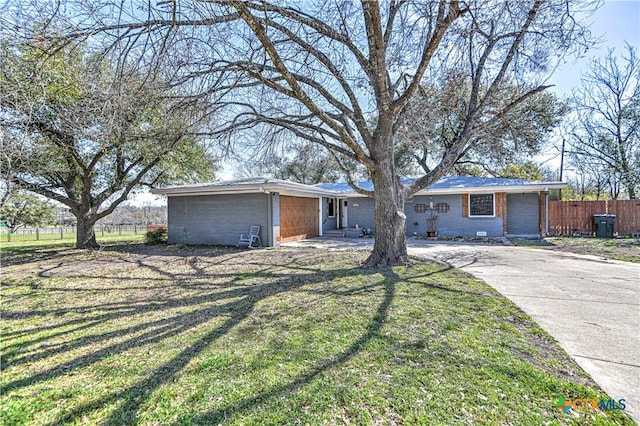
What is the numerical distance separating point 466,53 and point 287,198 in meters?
8.30

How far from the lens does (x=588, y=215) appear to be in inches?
554

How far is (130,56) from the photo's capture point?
484 cm

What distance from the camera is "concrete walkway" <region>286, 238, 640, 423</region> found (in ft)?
8.93

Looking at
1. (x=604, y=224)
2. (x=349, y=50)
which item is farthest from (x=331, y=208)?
(x=604, y=224)

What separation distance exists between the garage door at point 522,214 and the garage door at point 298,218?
9.47 meters

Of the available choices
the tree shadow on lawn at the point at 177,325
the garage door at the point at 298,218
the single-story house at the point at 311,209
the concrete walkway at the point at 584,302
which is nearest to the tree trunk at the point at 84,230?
the single-story house at the point at 311,209

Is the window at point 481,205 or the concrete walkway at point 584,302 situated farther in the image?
the window at point 481,205

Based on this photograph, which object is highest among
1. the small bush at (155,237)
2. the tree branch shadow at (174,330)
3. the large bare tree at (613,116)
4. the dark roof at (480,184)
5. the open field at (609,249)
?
the large bare tree at (613,116)

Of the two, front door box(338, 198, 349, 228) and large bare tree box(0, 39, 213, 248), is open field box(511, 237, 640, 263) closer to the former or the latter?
front door box(338, 198, 349, 228)

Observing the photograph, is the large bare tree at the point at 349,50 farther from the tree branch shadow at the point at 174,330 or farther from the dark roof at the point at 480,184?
the dark roof at the point at 480,184

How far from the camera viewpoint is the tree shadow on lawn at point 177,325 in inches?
95.3

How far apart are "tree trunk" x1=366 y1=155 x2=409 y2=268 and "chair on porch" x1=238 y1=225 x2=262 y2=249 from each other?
5739mm

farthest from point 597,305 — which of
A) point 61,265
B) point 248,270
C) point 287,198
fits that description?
point 61,265
